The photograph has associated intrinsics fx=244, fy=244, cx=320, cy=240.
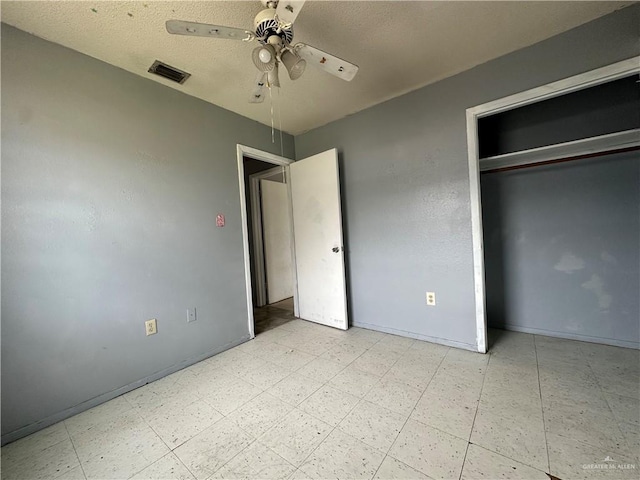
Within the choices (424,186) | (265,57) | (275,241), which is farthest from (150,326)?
(424,186)

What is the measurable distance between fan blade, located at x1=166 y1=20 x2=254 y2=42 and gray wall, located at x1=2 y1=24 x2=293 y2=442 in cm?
112

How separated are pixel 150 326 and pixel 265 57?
6.59ft

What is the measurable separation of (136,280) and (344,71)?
2.02 meters

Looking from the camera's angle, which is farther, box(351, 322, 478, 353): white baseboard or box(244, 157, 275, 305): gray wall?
box(244, 157, 275, 305): gray wall

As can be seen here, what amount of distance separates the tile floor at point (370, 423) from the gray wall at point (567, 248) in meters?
0.27

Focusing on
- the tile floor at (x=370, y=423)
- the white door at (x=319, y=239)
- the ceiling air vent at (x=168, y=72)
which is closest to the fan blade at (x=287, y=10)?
the ceiling air vent at (x=168, y=72)

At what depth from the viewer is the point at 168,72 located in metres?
1.86

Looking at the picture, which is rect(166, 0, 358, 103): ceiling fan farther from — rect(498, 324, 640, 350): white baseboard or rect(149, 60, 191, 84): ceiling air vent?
rect(498, 324, 640, 350): white baseboard

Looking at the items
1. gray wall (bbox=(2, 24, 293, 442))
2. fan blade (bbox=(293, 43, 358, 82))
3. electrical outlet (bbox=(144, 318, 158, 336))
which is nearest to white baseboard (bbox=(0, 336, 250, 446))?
gray wall (bbox=(2, 24, 293, 442))

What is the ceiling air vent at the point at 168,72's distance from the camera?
178 cm

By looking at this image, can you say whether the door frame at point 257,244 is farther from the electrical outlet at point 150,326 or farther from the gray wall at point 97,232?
the electrical outlet at point 150,326

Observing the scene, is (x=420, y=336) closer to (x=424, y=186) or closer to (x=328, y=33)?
(x=424, y=186)

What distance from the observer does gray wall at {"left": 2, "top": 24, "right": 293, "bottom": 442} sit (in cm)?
140

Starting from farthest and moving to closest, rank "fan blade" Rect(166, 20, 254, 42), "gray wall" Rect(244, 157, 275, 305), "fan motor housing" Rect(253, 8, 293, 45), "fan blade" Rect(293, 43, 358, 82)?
"gray wall" Rect(244, 157, 275, 305) → "fan blade" Rect(293, 43, 358, 82) → "fan motor housing" Rect(253, 8, 293, 45) → "fan blade" Rect(166, 20, 254, 42)
